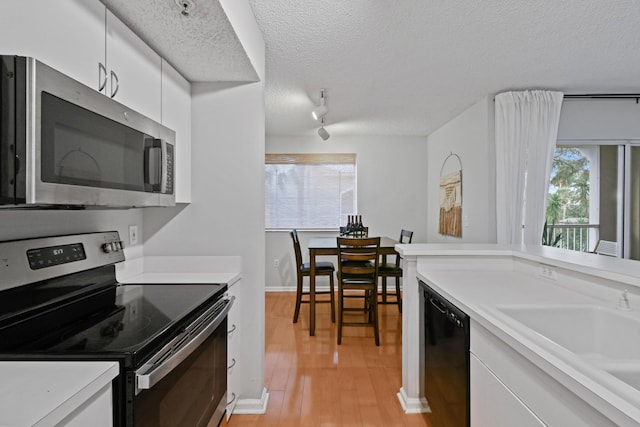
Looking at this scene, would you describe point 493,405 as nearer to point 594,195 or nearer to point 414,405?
point 414,405

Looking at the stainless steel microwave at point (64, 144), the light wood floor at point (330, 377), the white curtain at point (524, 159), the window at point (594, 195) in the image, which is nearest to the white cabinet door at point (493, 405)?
the light wood floor at point (330, 377)

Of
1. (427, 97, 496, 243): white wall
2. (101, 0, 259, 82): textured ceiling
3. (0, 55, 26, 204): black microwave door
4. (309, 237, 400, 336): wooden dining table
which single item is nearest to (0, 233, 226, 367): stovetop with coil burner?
(0, 55, 26, 204): black microwave door

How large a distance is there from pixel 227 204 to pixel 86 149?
109 cm

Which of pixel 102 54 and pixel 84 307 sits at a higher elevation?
pixel 102 54

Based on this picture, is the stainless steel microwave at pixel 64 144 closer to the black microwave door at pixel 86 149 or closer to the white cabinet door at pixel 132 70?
the black microwave door at pixel 86 149

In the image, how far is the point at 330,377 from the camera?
8.45 ft

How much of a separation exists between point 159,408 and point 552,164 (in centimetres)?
373

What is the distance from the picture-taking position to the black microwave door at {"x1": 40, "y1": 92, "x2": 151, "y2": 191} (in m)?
0.91

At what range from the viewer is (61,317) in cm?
124

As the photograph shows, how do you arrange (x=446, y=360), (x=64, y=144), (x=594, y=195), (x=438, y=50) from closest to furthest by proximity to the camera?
(x=64, y=144), (x=446, y=360), (x=438, y=50), (x=594, y=195)

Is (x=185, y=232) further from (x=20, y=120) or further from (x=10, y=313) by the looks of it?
(x=20, y=120)

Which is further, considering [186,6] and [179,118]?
[179,118]

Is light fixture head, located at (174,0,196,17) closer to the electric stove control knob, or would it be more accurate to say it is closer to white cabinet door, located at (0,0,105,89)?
white cabinet door, located at (0,0,105,89)

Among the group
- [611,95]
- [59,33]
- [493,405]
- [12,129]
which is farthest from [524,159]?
[12,129]
